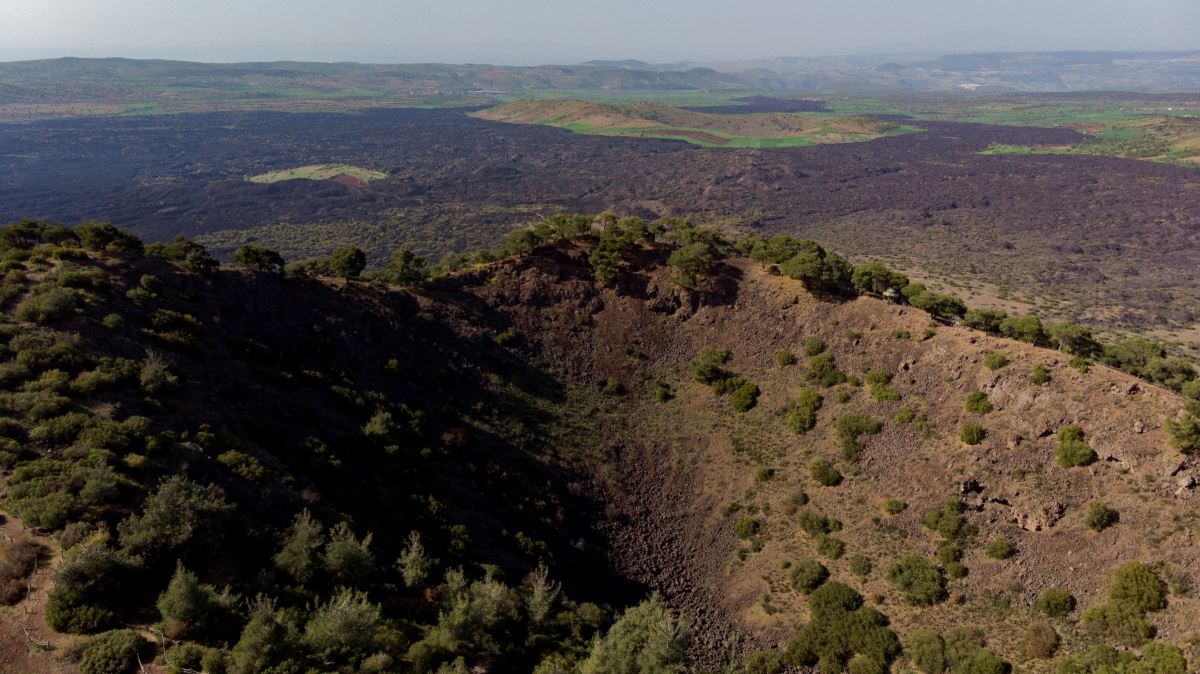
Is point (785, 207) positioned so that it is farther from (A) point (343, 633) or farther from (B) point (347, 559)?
(A) point (343, 633)

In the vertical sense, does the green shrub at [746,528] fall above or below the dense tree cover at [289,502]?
below

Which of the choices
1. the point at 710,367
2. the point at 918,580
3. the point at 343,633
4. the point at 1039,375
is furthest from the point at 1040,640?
the point at 343,633

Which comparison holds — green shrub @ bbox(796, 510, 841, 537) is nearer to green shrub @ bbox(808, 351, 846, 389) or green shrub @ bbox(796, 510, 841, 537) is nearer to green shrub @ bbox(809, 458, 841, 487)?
green shrub @ bbox(809, 458, 841, 487)

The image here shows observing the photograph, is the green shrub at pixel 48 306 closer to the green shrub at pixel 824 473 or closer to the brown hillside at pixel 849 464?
the brown hillside at pixel 849 464

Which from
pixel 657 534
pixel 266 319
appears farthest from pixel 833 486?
pixel 266 319

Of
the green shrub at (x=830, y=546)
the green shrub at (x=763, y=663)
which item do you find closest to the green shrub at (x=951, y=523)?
the green shrub at (x=830, y=546)

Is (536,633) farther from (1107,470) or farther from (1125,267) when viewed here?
(1125,267)

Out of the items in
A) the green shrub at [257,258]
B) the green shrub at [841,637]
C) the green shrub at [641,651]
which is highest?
the green shrub at [257,258]

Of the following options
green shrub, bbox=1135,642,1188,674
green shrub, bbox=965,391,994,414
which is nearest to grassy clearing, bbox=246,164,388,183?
green shrub, bbox=965,391,994,414
